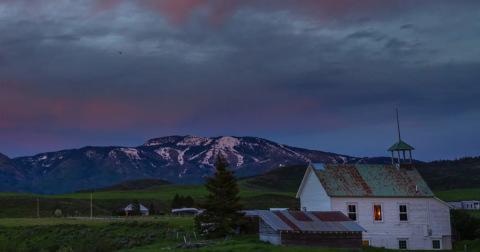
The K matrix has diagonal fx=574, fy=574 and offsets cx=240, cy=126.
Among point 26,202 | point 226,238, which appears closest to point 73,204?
point 26,202

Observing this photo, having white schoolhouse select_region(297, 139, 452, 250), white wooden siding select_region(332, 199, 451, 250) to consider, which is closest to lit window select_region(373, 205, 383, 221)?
white schoolhouse select_region(297, 139, 452, 250)

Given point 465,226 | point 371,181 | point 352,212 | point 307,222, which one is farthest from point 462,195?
point 307,222

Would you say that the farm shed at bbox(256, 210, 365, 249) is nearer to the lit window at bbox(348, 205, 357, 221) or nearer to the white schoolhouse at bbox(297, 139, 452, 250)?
the lit window at bbox(348, 205, 357, 221)

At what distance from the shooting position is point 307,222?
149ft

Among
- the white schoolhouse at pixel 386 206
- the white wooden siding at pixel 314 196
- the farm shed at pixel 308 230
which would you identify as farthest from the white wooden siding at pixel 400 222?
the farm shed at pixel 308 230

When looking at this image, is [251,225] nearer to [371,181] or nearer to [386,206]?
[371,181]

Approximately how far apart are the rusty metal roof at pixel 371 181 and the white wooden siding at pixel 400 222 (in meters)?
0.54

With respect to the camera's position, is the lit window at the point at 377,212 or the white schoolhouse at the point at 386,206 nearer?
the white schoolhouse at the point at 386,206

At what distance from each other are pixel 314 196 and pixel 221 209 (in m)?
8.60

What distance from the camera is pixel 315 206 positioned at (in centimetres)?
5216

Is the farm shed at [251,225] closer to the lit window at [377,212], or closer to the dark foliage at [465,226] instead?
the lit window at [377,212]

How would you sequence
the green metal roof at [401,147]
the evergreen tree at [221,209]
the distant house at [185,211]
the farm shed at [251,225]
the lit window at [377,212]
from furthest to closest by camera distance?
1. the distant house at [185,211]
2. the green metal roof at [401,147]
3. the farm shed at [251,225]
4. the evergreen tree at [221,209]
5. the lit window at [377,212]

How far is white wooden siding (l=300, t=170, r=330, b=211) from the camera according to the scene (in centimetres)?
5103

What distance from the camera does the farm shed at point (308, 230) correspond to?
43562 millimetres
